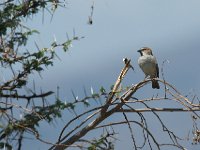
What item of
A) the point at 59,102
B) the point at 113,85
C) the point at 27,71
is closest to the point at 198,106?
the point at 113,85

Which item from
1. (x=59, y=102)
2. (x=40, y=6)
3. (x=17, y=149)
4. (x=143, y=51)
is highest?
(x=143, y=51)

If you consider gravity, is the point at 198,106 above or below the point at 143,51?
below

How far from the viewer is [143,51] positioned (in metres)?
13.1

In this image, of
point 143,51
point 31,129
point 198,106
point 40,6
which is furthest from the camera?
point 143,51

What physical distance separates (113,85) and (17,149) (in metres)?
1.40

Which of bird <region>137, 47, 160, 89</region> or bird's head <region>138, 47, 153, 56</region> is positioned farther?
bird's head <region>138, 47, 153, 56</region>

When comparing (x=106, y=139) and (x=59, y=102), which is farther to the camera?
(x=106, y=139)

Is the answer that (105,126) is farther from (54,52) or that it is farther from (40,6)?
(40,6)

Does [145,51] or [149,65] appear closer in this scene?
[149,65]

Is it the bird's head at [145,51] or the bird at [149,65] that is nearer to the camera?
the bird at [149,65]

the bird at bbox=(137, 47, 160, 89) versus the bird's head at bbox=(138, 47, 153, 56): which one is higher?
the bird's head at bbox=(138, 47, 153, 56)

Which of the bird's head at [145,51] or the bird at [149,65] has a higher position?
the bird's head at [145,51]

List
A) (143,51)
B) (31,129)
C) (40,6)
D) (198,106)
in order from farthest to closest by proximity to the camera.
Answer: (143,51)
(40,6)
(198,106)
(31,129)

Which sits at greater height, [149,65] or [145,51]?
[145,51]
